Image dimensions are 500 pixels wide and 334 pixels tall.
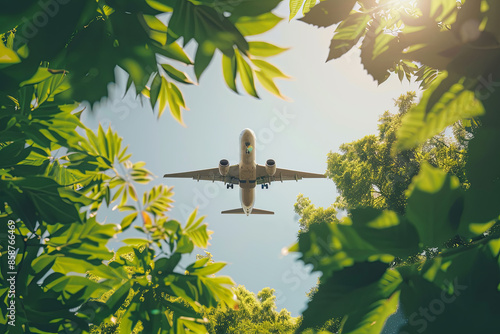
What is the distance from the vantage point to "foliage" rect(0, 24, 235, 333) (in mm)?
1403

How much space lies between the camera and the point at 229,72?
3.98ft

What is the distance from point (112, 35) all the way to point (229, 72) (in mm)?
493

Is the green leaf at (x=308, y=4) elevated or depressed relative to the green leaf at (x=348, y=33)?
elevated

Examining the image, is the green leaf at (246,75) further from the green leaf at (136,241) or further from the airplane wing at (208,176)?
the airplane wing at (208,176)

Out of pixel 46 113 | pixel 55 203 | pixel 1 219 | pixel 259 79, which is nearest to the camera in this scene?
pixel 55 203

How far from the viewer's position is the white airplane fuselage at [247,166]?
2519 centimetres

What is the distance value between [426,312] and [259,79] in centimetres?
124

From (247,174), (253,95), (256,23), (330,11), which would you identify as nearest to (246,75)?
(253,95)

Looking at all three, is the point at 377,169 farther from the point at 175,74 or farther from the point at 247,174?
the point at 175,74

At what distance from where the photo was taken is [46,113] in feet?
5.81

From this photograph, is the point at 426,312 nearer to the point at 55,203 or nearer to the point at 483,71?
the point at 483,71

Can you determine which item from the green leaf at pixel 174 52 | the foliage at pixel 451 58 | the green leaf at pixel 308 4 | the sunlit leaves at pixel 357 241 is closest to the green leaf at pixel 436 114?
the foliage at pixel 451 58

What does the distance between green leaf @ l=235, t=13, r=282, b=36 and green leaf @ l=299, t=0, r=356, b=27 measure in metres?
0.22

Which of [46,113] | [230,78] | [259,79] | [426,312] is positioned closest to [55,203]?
[46,113]
